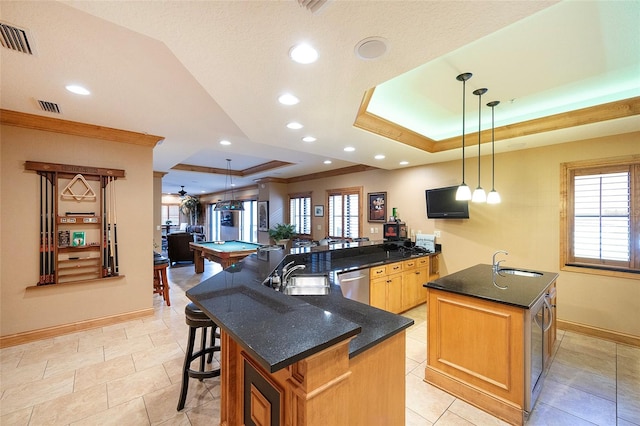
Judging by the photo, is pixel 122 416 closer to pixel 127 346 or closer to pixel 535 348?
pixel 127 346

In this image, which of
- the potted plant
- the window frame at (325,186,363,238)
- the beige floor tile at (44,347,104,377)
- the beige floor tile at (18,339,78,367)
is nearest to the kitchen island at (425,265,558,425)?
the beige floor tile at (44,347,104,377)

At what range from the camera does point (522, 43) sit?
1.92 meters

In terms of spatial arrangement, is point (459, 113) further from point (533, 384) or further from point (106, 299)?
point (106, 299)

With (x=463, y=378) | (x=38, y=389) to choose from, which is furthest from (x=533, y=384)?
(x=38, y=389)

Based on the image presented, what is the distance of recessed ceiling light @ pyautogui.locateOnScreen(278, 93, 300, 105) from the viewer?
204 centimetres

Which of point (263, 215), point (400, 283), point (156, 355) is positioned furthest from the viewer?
point (263, 215)

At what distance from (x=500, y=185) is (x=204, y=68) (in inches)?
168

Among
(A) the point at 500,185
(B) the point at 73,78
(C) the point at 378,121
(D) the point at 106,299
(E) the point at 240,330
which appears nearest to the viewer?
(E) the point at 240,330

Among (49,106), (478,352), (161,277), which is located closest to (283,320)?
(478,352)

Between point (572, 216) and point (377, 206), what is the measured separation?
3.11 metres

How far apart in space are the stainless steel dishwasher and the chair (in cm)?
612

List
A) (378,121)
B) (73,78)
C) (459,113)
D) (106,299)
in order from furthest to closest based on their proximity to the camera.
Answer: (106,299) → (459,113) → (378,121) → (73,78)

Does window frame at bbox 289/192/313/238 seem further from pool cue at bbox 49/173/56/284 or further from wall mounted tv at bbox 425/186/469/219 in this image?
pool cue at bbox 49/173/56/284

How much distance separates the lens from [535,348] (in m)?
2.00
